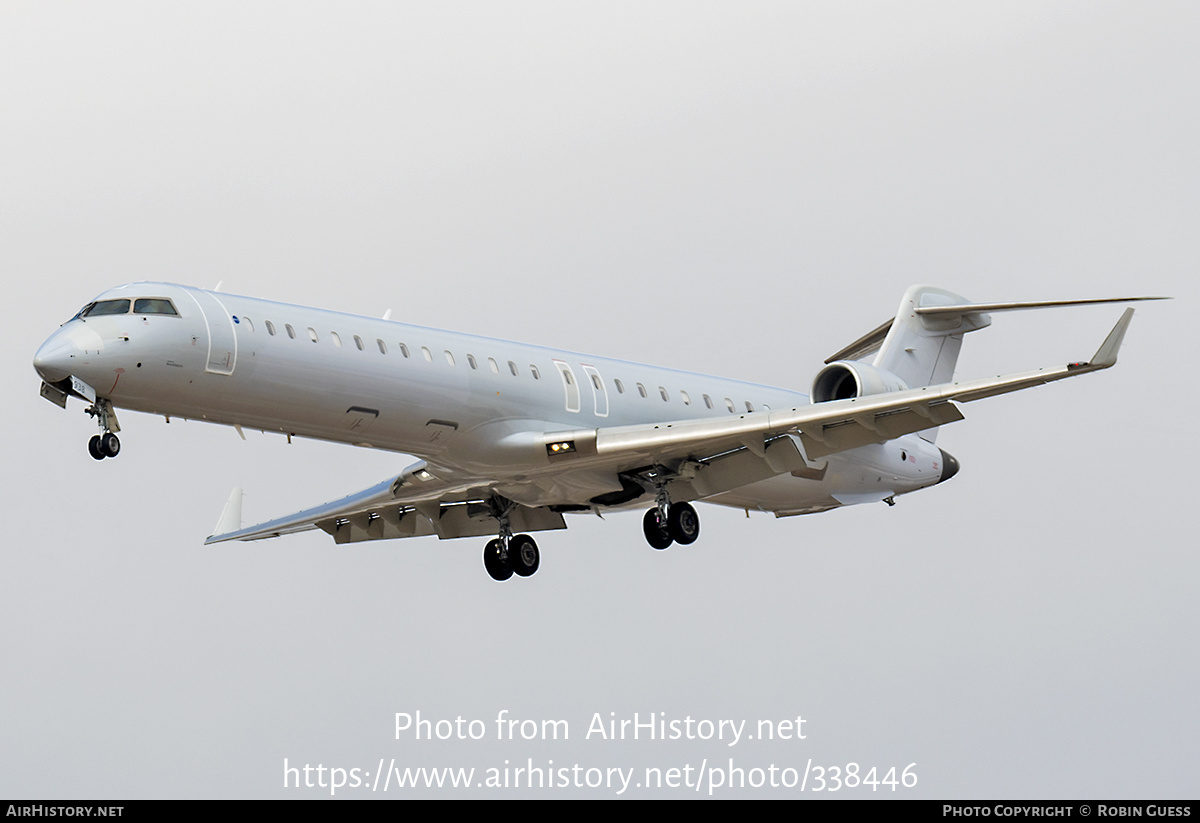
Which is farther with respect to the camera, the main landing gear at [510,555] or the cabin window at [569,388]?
the main landing gear at [510,555]

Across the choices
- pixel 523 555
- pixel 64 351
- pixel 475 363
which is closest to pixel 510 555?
pixel 523 555

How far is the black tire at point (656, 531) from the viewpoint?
23406 mm

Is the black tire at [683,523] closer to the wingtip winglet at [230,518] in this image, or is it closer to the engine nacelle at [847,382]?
the engine nacelle at [847,382]

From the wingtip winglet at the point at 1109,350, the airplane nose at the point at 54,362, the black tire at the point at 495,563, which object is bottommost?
the airplane nose at the point at 54,362

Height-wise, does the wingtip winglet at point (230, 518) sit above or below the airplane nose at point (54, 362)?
above

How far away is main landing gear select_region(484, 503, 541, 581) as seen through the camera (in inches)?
996

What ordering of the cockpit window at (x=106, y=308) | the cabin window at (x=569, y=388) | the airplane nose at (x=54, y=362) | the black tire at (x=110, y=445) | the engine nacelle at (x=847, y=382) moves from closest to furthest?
the airplane nose at (x=54, y=362) < the black tire at (x=110, y=445) < the cockpit window at (x=106, y=308) < the cabin window at (x=569, y=388) < the engine nacelle at (x=847, y=382)

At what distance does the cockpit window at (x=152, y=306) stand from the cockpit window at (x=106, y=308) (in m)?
0.11

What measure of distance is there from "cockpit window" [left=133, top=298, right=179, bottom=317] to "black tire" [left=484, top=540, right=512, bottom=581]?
7.82 m

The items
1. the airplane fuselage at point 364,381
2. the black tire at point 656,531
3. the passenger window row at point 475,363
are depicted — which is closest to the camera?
the airplane fuselage at point 364,381

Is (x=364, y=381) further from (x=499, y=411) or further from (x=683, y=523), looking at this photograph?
(x=683, y=523)

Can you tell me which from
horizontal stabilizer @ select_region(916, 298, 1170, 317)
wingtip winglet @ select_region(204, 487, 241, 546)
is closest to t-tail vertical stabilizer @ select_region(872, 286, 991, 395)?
horizontal stabilizer @ select_region(916, 298, 1170, 317)

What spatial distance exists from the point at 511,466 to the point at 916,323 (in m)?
9.37


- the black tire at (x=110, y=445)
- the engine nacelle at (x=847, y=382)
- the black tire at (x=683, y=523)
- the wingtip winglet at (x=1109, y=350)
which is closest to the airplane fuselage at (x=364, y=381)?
the black tire at (x=110, y=445)
